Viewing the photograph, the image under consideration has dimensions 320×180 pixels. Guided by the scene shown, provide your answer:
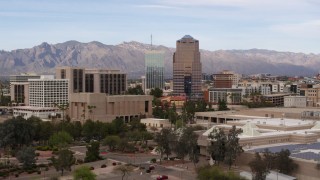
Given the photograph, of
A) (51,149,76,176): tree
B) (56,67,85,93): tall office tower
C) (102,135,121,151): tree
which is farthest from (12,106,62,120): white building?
(51,149,76,176): tree

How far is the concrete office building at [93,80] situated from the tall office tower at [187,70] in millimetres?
25713

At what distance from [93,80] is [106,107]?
96.5 feet

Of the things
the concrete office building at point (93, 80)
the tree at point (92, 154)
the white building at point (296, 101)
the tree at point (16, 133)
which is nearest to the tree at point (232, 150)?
the tree at point (92, 154)

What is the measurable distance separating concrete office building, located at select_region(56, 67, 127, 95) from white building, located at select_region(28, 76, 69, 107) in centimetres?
204

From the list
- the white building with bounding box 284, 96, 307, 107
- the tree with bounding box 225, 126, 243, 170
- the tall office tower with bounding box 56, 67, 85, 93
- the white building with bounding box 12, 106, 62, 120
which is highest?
the tall office tower with bounding box 56, 67, 85, 93

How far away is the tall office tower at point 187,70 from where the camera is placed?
14034cm

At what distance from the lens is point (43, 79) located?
99062mm

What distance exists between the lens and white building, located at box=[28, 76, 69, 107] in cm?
9838

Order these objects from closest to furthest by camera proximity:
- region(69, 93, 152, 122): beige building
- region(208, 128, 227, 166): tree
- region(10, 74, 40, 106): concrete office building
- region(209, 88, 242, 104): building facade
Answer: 1. region(208, 128, 227, 166): tree
2. region(69, 93, 152, 122): beige building
3. region(10, 74, 40, 106): concrete office building
4. region(209, 88, 242, 104): building facade

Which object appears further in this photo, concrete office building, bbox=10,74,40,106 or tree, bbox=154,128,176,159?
concrete office building, bbox=10,74,40,106

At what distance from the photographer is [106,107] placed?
267 ft

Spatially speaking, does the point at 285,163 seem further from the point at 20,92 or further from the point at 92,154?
the point at 20,92

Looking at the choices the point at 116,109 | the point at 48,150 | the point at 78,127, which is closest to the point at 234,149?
the point at 48,150

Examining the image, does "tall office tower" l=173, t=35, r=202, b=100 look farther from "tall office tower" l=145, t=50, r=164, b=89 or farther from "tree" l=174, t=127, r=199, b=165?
"tree" l=174, t=127, r=199, b=165
